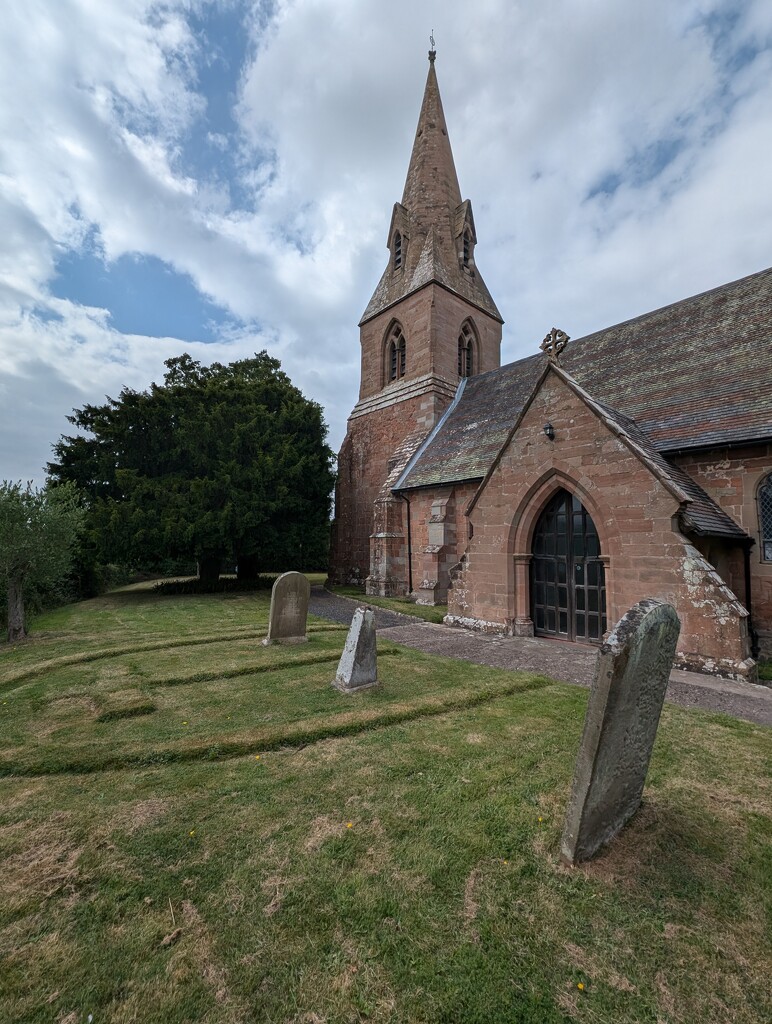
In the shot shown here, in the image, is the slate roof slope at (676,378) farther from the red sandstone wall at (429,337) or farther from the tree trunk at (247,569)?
the tree trunk at (247,569)

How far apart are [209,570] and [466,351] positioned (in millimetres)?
17397

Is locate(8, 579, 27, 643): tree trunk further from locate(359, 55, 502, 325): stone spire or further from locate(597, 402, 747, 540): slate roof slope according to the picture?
locate(359, 55, 502, 325): stone spire

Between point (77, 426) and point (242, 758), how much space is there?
24.6 metres

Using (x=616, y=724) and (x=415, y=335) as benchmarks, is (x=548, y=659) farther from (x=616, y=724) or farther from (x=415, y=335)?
(x=415, y=335)

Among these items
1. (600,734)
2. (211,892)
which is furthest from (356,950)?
(600,734)

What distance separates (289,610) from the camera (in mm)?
9070

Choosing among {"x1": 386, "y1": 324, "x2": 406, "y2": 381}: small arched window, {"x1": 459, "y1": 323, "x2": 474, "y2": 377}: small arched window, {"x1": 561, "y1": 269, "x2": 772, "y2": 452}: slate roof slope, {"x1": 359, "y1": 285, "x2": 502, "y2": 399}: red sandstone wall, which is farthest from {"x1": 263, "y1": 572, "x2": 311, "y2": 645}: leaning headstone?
{"x1": 459, "y1": 323, "x2": 474, "y2": 377}: small arched window

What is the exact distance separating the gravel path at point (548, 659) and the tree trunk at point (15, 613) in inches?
295

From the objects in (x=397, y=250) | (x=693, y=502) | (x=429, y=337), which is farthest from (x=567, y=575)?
(x=397, y=250)

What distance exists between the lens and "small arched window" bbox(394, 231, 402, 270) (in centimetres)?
2389

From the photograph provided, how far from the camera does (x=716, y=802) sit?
3.53 meters

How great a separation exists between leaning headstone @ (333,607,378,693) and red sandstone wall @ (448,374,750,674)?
4.87 meters

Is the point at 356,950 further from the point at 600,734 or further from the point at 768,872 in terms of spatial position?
the point at 768,872

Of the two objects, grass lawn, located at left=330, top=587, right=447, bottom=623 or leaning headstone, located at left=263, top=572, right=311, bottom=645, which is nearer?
leaning headstone, located at left=263, top=572, right=311, bottom=645
